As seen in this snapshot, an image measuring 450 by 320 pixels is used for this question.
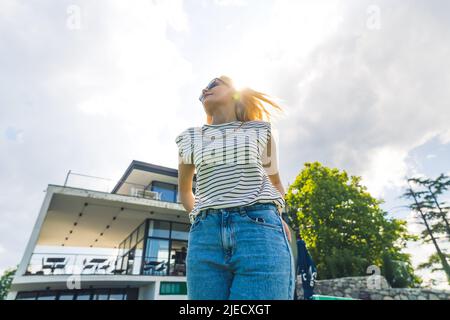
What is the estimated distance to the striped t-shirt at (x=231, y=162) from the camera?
1.27 meters

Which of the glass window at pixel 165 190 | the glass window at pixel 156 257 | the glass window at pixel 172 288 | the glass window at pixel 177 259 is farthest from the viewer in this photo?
the glass window at pixel 165 190

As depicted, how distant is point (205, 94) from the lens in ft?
5.78

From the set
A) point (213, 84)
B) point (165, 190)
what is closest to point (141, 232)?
point (165, 190)

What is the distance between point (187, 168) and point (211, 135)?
0.84 ft

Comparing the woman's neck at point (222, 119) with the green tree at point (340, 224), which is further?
the green tree at point (340, 224)

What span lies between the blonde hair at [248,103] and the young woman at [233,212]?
5 cm

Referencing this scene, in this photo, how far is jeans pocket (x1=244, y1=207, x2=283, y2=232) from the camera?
1.15 metres

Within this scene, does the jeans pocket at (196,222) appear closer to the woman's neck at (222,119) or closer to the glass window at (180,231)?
the woman's neck at (222,119)

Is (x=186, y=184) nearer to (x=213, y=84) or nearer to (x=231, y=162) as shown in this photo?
(x=231, y=162)

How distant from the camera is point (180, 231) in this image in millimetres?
15812

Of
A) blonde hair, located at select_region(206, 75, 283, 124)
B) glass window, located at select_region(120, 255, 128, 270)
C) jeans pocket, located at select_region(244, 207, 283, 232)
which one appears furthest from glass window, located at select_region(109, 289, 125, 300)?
jeans pocket, located at select_region(244, 207, 283, 232)

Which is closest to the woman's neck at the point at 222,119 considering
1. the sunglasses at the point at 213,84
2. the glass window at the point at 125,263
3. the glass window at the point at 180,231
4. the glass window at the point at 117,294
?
the sunglasses at the point at 213,84

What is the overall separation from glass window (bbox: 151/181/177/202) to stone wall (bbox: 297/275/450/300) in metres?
8.88
